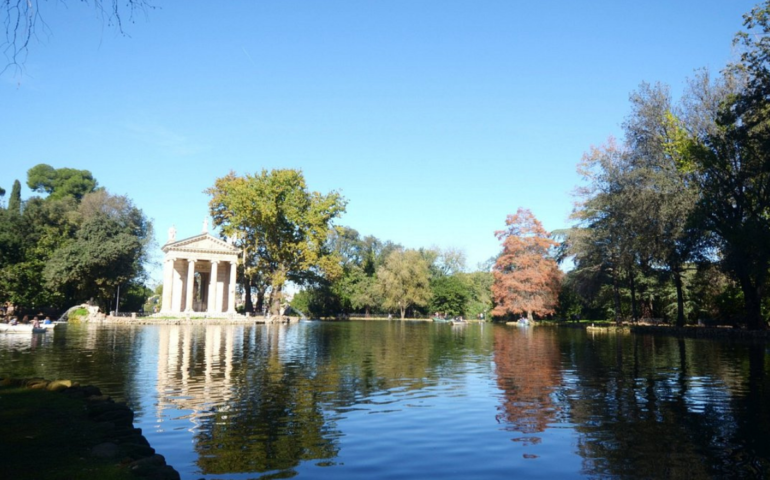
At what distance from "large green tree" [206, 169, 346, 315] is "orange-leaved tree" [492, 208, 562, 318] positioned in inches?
874

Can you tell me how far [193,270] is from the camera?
68.6 meters

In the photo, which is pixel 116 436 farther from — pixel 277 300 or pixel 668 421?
pixel 277 300

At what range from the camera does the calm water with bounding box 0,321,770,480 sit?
328 inches

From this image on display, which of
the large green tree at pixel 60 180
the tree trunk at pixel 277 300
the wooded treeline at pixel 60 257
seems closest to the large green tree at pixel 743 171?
the tree trunk at pixel 277 300

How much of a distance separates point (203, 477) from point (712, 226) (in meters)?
34.7

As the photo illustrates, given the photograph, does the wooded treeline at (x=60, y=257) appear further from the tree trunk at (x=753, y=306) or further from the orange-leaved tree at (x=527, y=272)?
the tree trunk at (x=753, y=306)

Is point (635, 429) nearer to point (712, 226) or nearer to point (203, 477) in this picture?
point (203, 477)

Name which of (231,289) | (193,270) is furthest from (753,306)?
(193,270)

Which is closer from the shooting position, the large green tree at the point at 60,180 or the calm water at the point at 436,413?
the calm water at the point at 436,413

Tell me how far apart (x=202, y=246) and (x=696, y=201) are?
52604 millimetres

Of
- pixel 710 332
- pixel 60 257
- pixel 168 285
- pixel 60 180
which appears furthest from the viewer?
pixel 60 180

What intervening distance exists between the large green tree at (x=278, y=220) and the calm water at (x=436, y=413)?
147 ft

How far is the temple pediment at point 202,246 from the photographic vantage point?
218 ft

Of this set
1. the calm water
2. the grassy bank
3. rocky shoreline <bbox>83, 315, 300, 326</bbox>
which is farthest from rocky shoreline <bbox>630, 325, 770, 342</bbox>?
rocky shoreline <bbox>83, 315, 300, 326</bbox>
